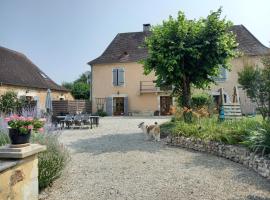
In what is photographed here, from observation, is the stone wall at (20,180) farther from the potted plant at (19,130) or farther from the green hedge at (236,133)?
the green hedge at (236,133)

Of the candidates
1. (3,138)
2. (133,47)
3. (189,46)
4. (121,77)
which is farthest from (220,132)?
(133,47)

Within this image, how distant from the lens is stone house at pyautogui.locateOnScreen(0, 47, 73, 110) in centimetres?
1909

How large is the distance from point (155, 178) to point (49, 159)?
179 centimetres

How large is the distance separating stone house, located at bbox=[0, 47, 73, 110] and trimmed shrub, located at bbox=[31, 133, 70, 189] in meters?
13.9

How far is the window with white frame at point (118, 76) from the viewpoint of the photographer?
25.2 metres

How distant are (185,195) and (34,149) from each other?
216cm

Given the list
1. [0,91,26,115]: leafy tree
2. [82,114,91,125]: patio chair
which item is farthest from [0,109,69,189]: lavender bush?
[0,91,26,115]: leafy tree

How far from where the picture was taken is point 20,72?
21672mm

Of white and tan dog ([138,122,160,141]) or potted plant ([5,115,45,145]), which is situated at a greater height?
potted plant ([5,115,45,145])

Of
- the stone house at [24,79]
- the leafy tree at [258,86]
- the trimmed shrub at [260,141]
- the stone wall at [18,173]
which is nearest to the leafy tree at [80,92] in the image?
the stone house at [24,79]

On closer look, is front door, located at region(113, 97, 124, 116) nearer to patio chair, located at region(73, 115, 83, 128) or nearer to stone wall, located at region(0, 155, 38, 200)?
patio chair, located at region(73, 115, 83, 128)

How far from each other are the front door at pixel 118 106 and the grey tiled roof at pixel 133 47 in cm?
330

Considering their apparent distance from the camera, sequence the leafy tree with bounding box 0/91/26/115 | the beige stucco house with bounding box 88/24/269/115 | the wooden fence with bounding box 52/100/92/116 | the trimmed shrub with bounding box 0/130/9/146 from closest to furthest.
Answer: the trimmed shrub with bounding box 0/130/9/146 < the leafy tree with bounding box 0/91/26/115 < the wooden fence with bounding box 52/100/92/116 < the beige stucco house with bounding box 88/24/269/115

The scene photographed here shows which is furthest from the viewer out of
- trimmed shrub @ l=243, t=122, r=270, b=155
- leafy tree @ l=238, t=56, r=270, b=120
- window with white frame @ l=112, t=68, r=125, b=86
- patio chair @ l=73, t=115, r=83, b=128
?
window with white frame @ l=112, t=68, r=125, b=86
